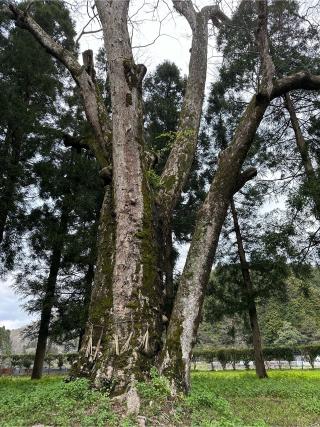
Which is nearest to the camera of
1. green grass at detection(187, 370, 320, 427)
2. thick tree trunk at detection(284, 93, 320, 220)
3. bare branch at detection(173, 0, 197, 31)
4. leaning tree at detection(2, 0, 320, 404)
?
green grass at detection(187, 370, 320, 427)

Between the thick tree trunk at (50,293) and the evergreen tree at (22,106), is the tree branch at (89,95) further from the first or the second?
the thick tree trunk at (50,293)

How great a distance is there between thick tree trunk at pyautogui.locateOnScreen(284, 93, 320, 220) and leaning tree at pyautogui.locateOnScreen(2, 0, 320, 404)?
3.28 meters

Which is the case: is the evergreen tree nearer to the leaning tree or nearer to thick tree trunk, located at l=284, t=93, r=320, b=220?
the leaning tree

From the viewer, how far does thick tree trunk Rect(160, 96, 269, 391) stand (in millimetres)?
3697

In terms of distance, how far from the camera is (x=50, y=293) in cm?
1194

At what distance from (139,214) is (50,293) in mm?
8669

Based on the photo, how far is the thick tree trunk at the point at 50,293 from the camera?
465 inches

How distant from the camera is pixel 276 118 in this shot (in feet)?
37.9

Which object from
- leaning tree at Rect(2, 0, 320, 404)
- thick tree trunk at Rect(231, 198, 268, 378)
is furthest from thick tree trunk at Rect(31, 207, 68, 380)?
leaning tree at Rect(2, 0, 320, 404)

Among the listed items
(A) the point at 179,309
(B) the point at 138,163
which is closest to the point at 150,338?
(A) the point at 179,309

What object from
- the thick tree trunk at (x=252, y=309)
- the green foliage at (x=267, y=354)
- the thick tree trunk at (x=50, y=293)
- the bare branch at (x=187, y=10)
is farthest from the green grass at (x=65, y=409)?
the green foliage at (x=267, y=354)

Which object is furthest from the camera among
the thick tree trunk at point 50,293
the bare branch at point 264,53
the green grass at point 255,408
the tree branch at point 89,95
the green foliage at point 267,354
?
the green foliage at point 267,354

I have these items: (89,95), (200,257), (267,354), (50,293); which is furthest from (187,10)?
(267,354)

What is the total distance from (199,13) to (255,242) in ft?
28.9
